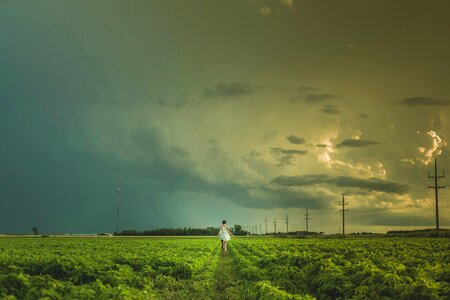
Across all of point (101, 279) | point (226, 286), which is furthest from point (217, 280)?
point (101, 279)

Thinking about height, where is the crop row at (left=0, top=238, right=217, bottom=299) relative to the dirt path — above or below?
above

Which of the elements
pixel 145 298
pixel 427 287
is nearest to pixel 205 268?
pixel 145 298

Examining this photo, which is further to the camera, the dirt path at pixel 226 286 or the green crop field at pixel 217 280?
the dirt path at pixel 226 286

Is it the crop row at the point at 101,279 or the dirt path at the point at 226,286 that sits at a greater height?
the crop row at the point at 101,279

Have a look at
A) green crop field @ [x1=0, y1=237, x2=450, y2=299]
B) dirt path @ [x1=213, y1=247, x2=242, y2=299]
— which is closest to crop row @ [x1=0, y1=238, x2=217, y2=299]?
green crop field @ [x1=0, y1=237, x2=450, y2=299]

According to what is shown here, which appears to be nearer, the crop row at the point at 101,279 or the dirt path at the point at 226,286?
the crop row at the point at 101,279

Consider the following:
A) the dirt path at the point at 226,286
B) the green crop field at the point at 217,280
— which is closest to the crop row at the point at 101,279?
the green crop field at the point at 217,280

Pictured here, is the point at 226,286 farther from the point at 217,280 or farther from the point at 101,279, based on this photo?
the point at 101,279

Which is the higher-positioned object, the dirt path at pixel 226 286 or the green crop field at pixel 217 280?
the green crop field at pixel 217 280

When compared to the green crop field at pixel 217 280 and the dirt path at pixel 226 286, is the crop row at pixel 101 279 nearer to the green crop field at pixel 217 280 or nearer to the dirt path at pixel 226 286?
the green crop field at pixel 217 280

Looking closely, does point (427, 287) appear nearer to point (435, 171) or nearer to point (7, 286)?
point (7, 286)

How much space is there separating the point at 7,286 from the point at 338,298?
9727mm

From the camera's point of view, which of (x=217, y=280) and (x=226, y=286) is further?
(x=217, y=280)

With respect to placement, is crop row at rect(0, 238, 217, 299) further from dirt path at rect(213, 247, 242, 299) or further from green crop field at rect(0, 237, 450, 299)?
dirt path at rect(213, 247, 242, 299)
